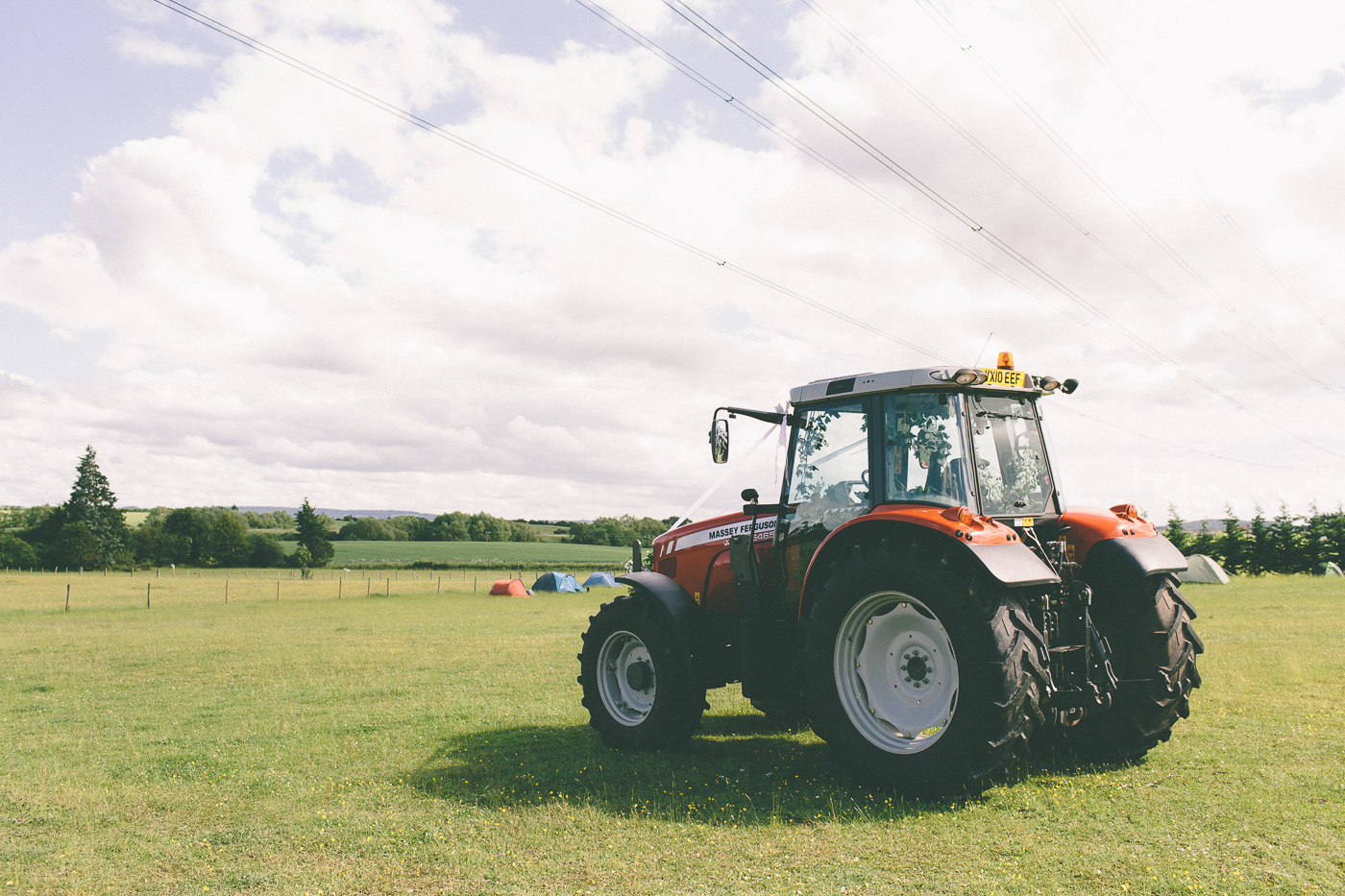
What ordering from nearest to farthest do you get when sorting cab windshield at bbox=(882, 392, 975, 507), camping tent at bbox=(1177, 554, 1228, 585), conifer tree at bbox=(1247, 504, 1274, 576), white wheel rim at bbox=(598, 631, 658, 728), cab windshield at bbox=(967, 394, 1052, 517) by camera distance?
cab windshield at bbox=(882, 392, 975, 507)
cab windshield at bbox=(967, 394, 1052, 517)
white wheel rim at bbox=(598, 631, 658, 728)
camping tent at bbox=(1177, 554, 1228, 585)
conifer tree at bbox=(1247, 504, 1274, 576)

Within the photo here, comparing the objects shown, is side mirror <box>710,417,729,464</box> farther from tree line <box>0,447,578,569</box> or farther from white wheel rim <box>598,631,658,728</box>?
tree line <box>0,447,578,569</box>

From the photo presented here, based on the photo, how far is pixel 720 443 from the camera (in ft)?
23.5

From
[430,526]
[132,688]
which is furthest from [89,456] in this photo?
[132,688]

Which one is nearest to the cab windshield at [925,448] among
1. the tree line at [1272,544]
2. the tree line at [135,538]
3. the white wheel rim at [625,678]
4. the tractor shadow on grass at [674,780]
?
the tractor shadow on grass at [674,780]

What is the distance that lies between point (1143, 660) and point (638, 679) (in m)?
4.17

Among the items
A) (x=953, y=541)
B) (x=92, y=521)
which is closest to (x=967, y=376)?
(x=953, y=541)

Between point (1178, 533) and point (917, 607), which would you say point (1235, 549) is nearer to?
point (1178, 533)

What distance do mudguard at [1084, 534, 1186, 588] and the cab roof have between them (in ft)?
4.57

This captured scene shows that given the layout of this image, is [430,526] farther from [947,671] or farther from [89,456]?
[947,671]

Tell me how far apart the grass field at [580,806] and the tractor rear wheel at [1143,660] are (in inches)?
10.9

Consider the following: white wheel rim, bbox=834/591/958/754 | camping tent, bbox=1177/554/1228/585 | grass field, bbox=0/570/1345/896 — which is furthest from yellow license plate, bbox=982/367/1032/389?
camping tent, bbox=1177/554/1228/585

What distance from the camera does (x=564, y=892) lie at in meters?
4.64

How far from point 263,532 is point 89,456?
23.2 meters

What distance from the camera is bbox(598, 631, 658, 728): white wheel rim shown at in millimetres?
7898
